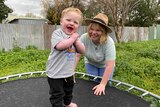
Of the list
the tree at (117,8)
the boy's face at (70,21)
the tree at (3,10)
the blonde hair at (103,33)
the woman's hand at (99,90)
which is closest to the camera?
the boy's face at (70,21)

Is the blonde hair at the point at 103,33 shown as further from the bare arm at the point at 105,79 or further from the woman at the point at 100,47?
the bare arm at the point at 105,79

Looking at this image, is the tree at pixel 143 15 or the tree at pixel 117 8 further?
the tree at pixel 143 15

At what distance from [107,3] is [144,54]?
385 centimetres

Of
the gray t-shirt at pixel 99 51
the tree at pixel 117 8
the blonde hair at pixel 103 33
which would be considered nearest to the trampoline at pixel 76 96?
the gray t-shirt at pixel 99 51

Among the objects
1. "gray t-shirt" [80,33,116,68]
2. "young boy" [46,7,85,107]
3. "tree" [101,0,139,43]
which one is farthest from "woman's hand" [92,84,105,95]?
"tree" [101,0,139,43]

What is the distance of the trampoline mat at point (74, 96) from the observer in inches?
84.8

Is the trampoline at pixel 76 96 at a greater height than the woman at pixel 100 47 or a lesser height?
lesser

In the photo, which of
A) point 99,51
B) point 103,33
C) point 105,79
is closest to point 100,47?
point 99,51

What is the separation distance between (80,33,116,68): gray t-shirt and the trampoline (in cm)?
30

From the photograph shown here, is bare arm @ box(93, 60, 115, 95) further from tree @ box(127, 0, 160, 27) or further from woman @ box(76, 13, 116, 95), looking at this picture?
tree @ box(127, 0, 160, 27)

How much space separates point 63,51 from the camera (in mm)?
1566

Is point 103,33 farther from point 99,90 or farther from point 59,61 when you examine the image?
point 59,61

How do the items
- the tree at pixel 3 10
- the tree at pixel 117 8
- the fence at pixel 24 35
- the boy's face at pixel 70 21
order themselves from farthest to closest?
the tree at pixel 3 10, the tree at pixel 117 8, the fence at pixel 24 35, the boy's face at pixel 70 21

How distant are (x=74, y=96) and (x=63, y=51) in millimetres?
886
